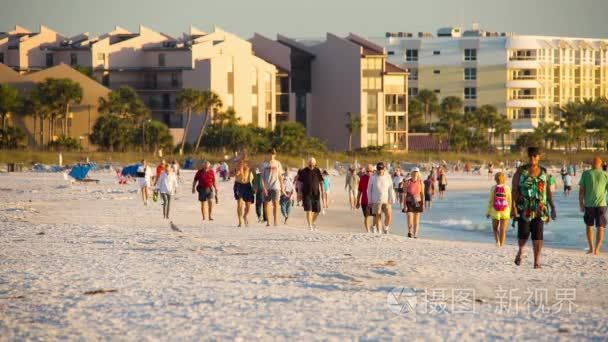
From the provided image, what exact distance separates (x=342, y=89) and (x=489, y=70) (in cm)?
3311

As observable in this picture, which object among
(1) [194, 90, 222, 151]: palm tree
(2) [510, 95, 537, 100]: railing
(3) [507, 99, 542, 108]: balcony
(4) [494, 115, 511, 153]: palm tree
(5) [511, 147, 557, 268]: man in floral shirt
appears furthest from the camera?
(2) [510, 95, 537, 100]: railing

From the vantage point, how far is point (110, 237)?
746 inches

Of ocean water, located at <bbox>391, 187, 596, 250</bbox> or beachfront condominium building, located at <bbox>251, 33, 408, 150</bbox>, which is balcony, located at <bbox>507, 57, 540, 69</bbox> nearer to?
beachfront condominium building, located at <bbox>251, 33, 408, 150</bbox>

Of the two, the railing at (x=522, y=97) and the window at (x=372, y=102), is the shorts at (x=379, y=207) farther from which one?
the railing at (x=522, y=97)

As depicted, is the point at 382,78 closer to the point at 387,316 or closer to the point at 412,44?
the point at 412,44

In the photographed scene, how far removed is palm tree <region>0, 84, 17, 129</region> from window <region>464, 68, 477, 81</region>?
56.9 metres

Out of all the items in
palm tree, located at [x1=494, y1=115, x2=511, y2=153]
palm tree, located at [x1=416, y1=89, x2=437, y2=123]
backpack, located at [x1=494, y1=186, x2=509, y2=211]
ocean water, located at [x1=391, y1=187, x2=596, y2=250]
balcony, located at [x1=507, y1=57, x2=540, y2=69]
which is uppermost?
balcony, located at [x1=507, y1=57, x2=540, y2=69]

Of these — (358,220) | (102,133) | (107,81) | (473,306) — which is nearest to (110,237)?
(473,306)

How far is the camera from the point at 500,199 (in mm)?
17469

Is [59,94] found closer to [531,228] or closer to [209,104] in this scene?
[209,104]

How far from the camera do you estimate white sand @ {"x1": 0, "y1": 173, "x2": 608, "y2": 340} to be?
10.3 m

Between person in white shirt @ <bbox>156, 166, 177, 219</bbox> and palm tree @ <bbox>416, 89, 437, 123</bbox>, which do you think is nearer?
person in white shirt @ <bbox>156, 166, 177, 219</bbox>

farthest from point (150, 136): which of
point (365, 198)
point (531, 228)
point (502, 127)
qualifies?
point (531, 228)

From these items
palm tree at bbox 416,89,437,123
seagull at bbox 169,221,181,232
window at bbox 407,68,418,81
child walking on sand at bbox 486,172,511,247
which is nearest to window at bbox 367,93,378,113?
palm tree at bbox 416,89,437,123
